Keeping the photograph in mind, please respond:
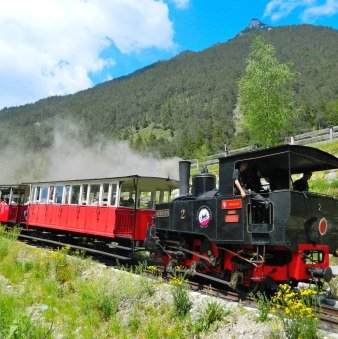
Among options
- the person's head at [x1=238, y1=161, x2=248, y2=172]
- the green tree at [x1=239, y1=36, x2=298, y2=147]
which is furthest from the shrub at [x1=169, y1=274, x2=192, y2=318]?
the green tree at [x1=239, y1=36, x2=298, y2=147]

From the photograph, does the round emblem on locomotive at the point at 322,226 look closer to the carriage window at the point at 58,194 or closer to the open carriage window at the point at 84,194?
the open carriage window at the point at 84,194

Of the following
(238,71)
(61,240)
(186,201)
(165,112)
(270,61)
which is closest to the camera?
(186,201)

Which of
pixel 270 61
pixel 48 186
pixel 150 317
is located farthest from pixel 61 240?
pixel 270 61

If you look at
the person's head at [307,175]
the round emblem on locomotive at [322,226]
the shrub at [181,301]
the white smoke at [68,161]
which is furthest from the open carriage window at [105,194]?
the white smoke at [68,161]

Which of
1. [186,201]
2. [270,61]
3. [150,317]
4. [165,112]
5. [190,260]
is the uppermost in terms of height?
[165,112]

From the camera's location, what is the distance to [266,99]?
26.1 metres

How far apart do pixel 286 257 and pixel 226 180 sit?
2.01m

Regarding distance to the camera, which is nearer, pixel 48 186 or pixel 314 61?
pixel 48 186

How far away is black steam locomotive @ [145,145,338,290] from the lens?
721 centimetres

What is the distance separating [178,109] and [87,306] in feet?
509

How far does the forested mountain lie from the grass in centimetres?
8093

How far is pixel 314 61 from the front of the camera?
16888 cm

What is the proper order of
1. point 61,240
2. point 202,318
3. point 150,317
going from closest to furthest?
point 202,318 → point 150,317 → point 61,240

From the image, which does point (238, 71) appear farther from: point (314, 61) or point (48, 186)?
point (48, 186)
